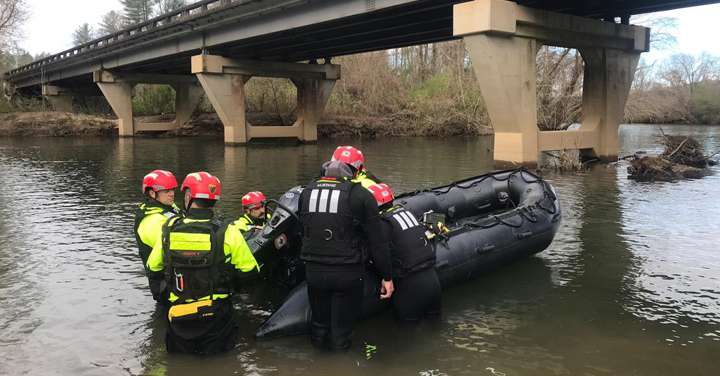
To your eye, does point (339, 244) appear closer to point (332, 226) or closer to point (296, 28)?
point (332, 226)

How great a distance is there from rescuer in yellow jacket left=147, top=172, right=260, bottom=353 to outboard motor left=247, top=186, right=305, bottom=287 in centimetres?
84

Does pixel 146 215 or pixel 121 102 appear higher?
pixel 121 102

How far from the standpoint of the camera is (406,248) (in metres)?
4.93

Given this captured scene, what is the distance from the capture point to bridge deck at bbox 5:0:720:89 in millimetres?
17359

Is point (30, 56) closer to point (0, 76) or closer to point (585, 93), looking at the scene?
point (0, 76)

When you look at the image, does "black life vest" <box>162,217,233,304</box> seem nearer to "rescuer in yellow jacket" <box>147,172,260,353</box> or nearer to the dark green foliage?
"rescuer in yellow jacket" <box>147,172,260,353</box>

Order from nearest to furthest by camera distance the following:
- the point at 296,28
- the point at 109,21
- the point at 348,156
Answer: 1. the point at 348,156
2. the point at 296,28
3. the point at 109,21

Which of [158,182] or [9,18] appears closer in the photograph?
[158,182]

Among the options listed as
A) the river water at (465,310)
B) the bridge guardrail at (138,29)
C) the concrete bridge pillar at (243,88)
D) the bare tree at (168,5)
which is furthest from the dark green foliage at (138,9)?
the river water at (465,310)

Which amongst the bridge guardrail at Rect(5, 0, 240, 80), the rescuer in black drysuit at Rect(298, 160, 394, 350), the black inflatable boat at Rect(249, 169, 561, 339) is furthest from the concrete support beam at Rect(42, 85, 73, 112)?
the rescuer in black drysuit at Rect(298, 160, 394, 350)

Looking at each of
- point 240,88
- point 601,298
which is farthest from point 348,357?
point 240,88

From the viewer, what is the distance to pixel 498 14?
14.5 m

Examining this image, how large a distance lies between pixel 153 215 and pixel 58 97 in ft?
178

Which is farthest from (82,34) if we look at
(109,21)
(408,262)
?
(408,262)
